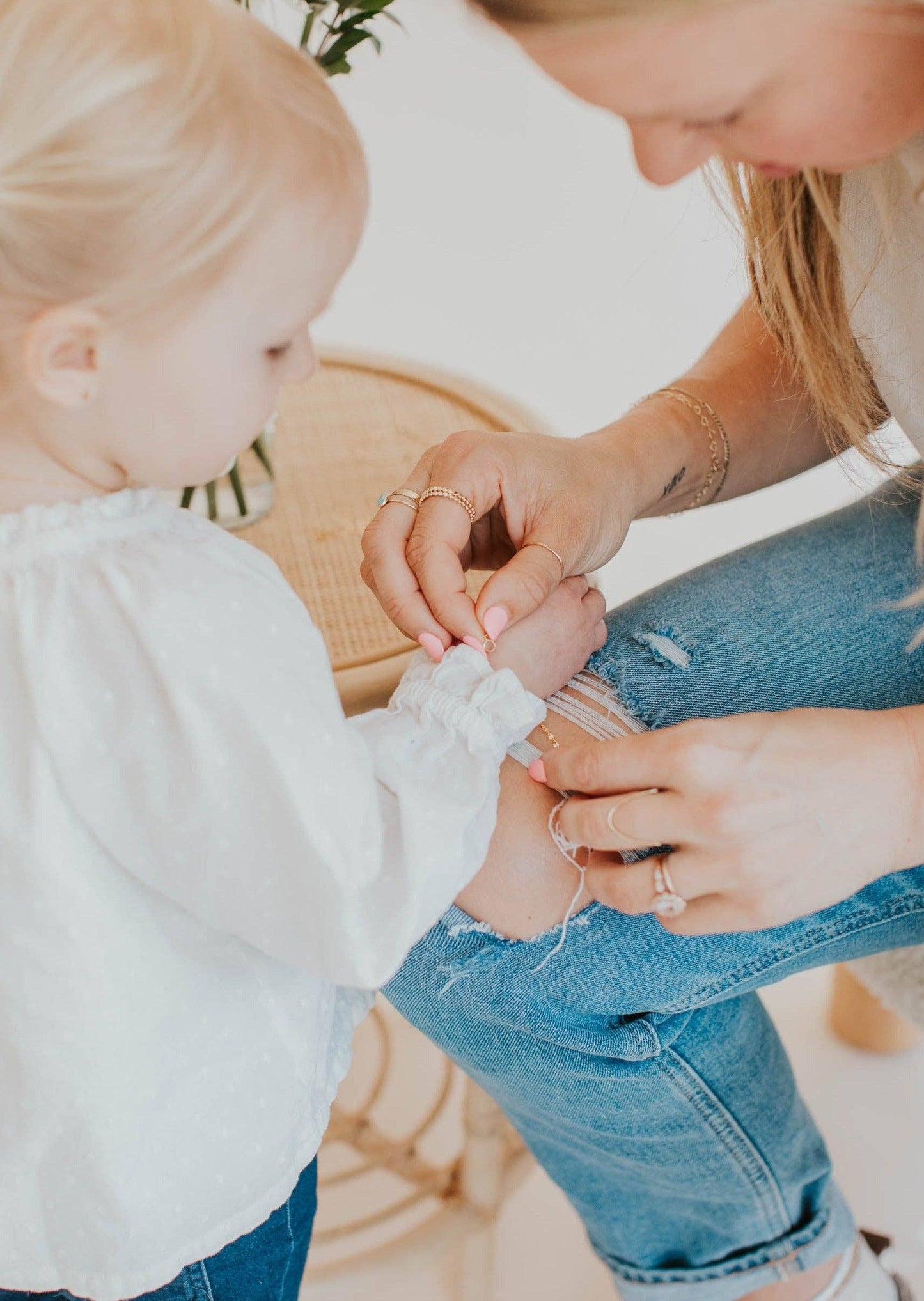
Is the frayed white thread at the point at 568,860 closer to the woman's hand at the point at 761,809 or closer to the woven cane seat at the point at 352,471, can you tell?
the woman's hand at the point at 761,809

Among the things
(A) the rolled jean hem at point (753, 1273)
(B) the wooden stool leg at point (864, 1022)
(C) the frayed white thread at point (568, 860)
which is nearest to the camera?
(C) the frayed white thread at point (568, 860)

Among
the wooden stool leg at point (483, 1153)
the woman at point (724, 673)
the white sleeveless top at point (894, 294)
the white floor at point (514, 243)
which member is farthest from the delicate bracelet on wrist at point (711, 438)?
the white floor at point (514, 243)

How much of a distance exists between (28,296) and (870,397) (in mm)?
598

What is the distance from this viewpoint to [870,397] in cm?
89

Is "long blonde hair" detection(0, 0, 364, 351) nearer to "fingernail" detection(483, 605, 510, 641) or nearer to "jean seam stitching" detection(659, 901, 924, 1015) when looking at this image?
"fingernail" detection(483, 605, 510, 641)

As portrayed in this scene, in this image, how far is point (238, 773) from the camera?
0.59 metres

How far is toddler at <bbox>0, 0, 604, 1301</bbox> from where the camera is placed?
54 centimetres

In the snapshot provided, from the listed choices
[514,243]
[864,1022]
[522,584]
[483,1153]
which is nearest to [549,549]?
[522,584]

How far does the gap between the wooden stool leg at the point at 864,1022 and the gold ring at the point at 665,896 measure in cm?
65

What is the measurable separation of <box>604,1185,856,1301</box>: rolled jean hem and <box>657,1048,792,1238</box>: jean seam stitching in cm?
2

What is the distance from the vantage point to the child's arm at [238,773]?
0.58 m

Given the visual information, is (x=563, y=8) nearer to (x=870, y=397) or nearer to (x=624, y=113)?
(x=624, y=113)

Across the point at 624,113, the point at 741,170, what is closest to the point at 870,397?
the point at 741,170

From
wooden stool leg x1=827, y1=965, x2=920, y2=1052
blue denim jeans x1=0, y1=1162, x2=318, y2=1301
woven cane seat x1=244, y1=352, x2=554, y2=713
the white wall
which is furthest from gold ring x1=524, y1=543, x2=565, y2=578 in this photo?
the white wall
